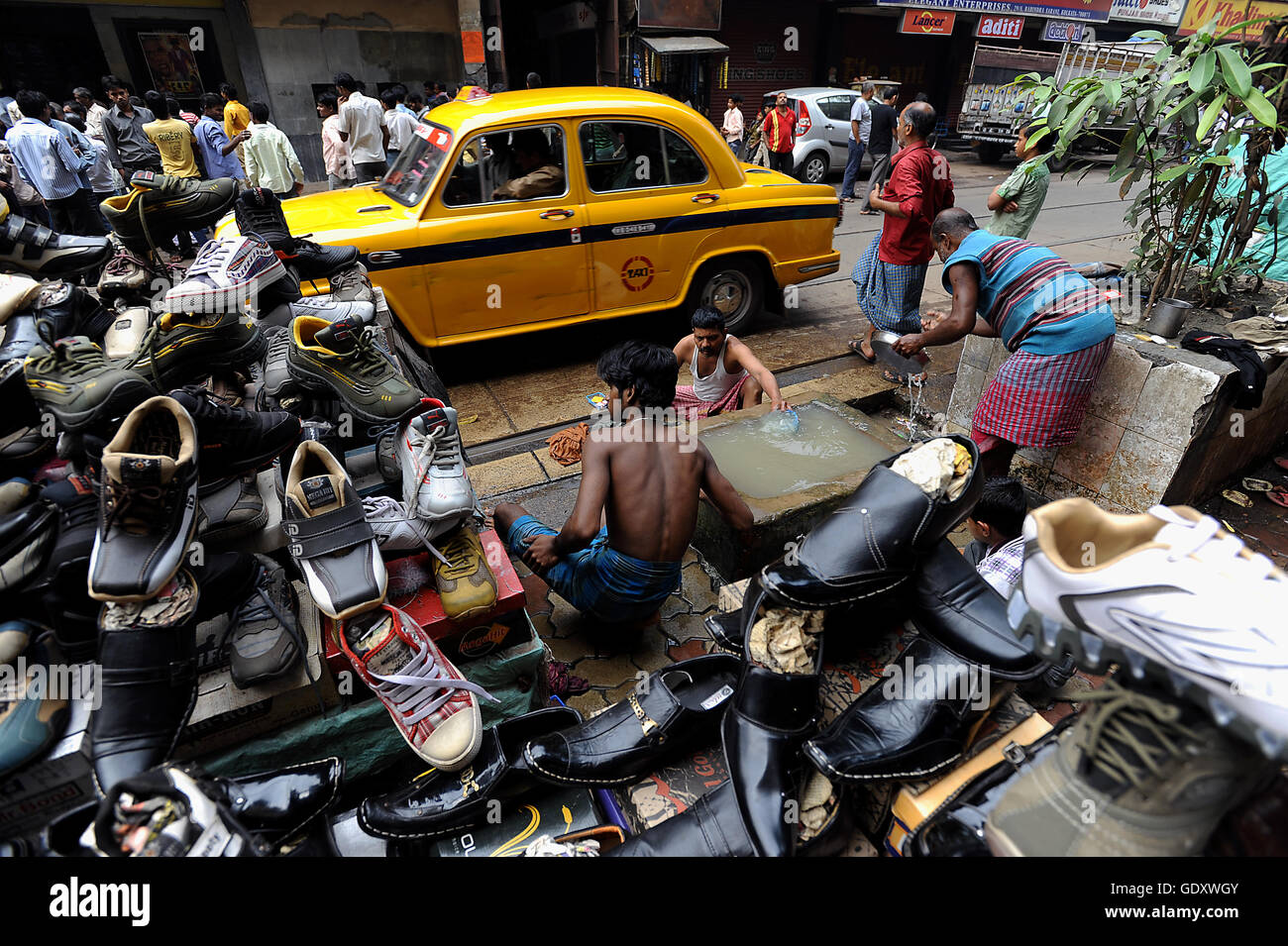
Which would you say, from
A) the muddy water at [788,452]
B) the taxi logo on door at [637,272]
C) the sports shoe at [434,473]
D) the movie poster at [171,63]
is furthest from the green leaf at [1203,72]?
the movie poster at [171,63]

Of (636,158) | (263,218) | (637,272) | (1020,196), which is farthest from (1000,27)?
(263,218)

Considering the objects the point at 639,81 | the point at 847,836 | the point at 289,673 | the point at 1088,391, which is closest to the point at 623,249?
the point at 1088,391

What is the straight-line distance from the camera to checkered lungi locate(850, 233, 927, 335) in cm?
493

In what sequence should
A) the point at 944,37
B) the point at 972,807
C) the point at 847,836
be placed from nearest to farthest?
the point at 972,807, the point at 847,836, the point at 944,37

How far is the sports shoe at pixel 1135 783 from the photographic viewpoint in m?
0.96

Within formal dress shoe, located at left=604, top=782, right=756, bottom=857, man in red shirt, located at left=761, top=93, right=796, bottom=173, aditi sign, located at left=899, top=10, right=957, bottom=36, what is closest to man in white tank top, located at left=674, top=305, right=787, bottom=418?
formal dress shoe, located at left=604, top=782, right=756, bottom=857

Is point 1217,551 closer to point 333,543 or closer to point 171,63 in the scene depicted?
point 333,543

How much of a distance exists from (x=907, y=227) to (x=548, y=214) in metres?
2.58

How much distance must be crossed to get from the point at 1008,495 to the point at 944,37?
64.6ft

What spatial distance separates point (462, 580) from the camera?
6.79ft

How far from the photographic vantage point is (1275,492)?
3.92 metres
